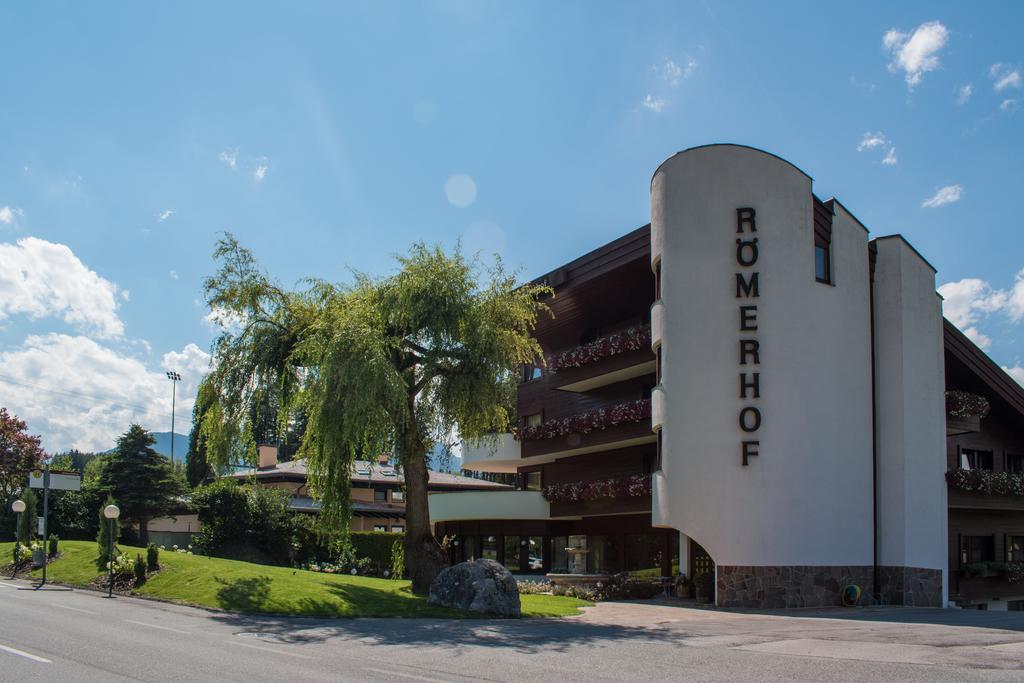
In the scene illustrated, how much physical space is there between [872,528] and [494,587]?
13475mm

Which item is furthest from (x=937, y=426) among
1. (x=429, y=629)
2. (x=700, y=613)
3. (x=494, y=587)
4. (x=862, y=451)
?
(x=429, y=629)

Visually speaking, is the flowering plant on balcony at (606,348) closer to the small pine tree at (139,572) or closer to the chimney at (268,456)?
the small pine tree at (139,572)

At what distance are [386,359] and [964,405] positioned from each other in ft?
69.3

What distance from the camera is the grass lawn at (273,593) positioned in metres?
20.0

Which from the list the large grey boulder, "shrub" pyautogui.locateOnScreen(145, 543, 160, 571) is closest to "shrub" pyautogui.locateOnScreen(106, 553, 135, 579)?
"shrub" pyautogui.locateOnScreen(145, 543, 160, 571)

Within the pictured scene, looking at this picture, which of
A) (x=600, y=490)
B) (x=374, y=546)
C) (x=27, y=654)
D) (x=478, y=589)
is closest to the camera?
(x=27, y=654)

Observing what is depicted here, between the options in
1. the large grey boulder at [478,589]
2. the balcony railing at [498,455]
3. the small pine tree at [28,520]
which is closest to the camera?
the large grey boulder at [478,589]

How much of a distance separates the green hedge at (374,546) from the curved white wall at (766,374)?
19.1m

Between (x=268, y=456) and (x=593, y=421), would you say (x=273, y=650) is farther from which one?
(x=268, y=456)

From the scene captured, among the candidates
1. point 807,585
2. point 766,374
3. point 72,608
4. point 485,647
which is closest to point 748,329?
point 766,374

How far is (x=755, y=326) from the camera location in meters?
27.0

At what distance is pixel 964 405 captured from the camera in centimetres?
3088

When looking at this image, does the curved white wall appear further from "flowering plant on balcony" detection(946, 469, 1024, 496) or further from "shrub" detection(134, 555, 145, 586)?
"shrub" detection(134, 555, 145, 586)

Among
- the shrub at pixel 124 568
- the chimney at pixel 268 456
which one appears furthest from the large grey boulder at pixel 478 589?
the chimney at pixel 268 456
